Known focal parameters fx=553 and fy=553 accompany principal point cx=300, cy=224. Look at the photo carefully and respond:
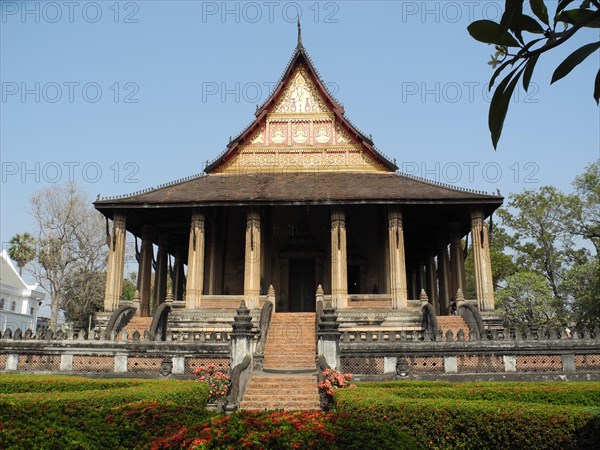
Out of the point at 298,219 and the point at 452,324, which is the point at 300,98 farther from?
the point at 452,324

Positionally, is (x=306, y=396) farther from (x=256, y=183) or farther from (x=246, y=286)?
(x=256, y=183)

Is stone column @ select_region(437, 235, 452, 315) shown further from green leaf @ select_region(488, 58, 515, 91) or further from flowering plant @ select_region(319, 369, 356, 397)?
green leaf @ select_region(488, 58, 515, 91)

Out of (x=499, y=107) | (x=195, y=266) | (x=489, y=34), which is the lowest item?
(x=499, y=107)

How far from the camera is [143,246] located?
25.4 meters

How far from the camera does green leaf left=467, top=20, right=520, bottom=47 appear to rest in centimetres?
214

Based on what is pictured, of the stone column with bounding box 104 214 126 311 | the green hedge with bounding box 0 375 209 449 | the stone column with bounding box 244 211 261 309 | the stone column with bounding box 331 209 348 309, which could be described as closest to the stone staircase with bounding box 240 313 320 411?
the stone column with bounding box 331 209 348 309

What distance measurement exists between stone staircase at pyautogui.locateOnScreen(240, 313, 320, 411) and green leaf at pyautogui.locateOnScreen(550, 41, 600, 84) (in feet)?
36.7

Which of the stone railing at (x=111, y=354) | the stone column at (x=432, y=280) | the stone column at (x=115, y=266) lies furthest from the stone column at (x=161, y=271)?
the stone column at (x=432, y=280)

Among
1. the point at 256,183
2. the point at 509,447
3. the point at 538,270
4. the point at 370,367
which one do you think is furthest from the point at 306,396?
the point at 538,270

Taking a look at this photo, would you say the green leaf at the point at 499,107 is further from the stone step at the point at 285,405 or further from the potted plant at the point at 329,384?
the stone step at the point at 285,405

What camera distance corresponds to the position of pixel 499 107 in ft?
6.98

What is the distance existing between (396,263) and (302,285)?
230 inches

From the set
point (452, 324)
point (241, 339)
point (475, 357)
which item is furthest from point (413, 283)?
point (241, 339)

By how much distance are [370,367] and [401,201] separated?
8563 mm
